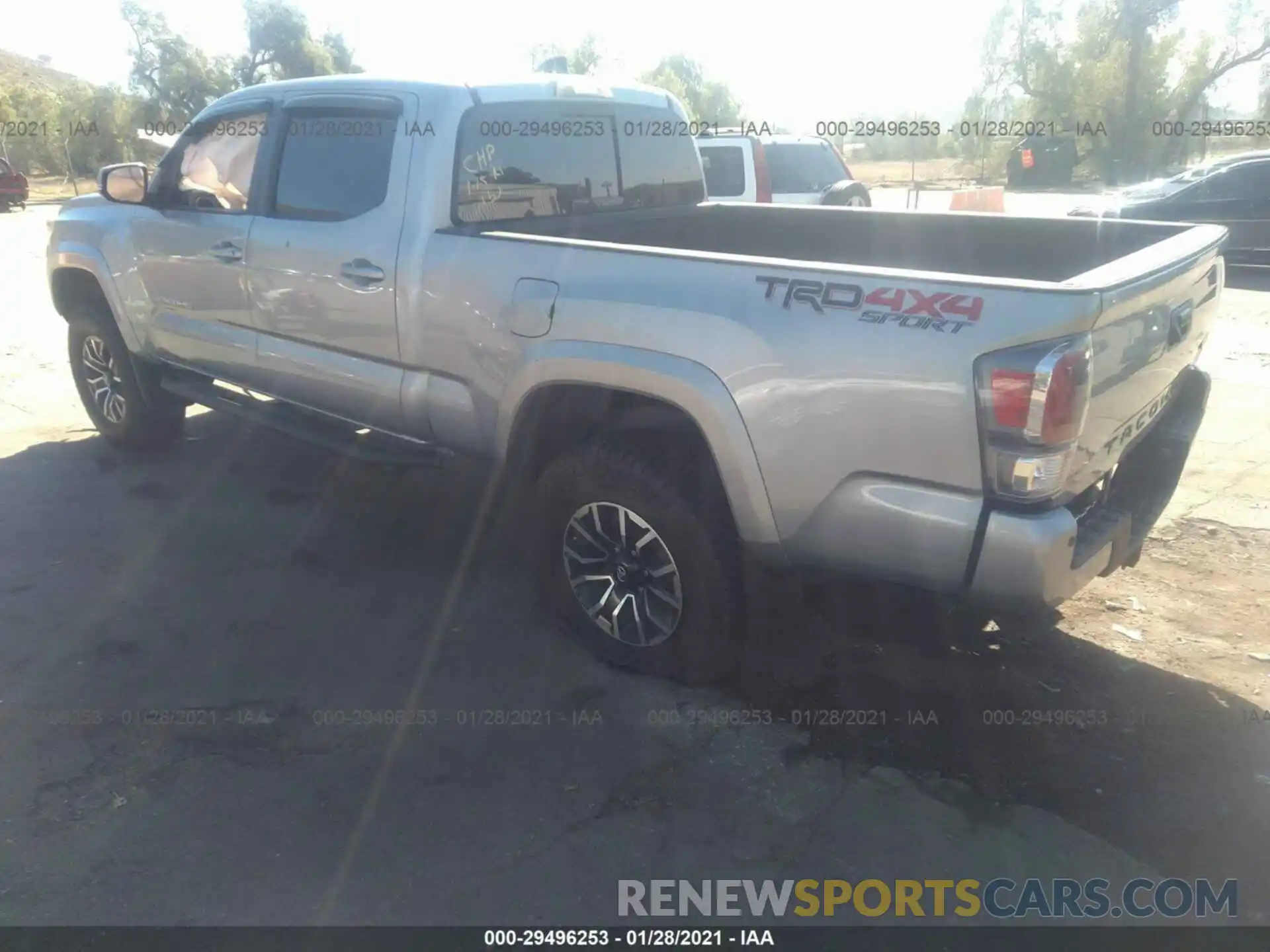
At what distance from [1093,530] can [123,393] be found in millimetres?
5166

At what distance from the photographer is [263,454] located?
5855 mm

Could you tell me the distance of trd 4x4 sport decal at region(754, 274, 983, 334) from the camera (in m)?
2.49

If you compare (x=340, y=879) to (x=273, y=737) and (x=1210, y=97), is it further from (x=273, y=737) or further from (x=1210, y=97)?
(x=1210, y=97)

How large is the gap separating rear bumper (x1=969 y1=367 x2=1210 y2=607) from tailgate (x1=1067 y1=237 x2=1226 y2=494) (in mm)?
108

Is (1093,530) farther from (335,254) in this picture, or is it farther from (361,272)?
(335,254)

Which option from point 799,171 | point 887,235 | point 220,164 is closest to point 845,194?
point 799,171

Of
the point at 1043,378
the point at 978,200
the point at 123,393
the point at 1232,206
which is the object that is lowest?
the point at 123,393

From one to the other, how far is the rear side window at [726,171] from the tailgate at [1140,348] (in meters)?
6.58

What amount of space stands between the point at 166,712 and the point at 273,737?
17.4 inches

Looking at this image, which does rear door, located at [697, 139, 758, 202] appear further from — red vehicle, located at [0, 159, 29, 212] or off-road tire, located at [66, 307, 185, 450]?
red vehicle, located at [0, 159, 29, 212]

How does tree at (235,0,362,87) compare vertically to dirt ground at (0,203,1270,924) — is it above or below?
above

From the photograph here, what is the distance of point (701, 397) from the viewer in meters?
2.92

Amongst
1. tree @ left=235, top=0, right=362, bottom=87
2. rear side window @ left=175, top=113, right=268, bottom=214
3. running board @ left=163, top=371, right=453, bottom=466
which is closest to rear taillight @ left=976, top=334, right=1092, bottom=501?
running board @ left=163, top=371, right=453, bottom=466

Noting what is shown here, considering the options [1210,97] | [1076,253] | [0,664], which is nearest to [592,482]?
[1076,253]
